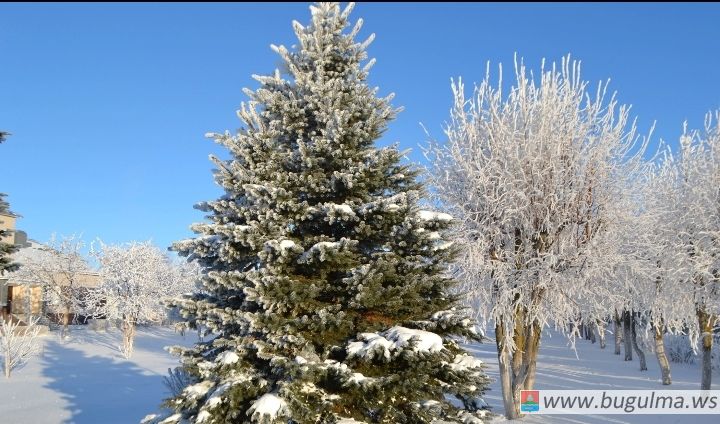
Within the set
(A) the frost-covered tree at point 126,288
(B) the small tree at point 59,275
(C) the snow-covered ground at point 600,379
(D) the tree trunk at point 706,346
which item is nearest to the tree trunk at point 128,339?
(A) the frost-covered tree at point 126,288

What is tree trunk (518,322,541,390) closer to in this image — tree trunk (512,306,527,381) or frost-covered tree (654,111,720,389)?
tree trunk (512,306,527,381)

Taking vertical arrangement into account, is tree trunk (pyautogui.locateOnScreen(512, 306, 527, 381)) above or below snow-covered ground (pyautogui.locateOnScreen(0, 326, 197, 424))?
above

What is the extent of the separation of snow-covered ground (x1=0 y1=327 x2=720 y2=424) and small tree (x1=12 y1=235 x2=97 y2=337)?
287 cm

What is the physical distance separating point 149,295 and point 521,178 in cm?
3008

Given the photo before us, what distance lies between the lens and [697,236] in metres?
15.5

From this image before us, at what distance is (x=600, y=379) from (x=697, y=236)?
810cm

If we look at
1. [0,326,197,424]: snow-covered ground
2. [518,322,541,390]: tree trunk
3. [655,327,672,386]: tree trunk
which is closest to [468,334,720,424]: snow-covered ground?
[655,327,672,386]: tree trunk

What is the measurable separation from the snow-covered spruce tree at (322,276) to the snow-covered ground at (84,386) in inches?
345

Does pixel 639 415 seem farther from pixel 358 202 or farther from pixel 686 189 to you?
A: pixel 358 202

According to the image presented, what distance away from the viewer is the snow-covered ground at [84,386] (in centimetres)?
1432

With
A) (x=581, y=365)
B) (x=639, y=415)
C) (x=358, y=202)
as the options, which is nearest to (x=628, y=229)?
(x=639, y=415)

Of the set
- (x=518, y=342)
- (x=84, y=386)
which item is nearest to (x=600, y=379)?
(x=518, y=342)

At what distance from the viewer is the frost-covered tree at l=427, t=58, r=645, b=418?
1154 cm

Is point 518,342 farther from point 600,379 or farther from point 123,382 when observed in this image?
point 123,382
